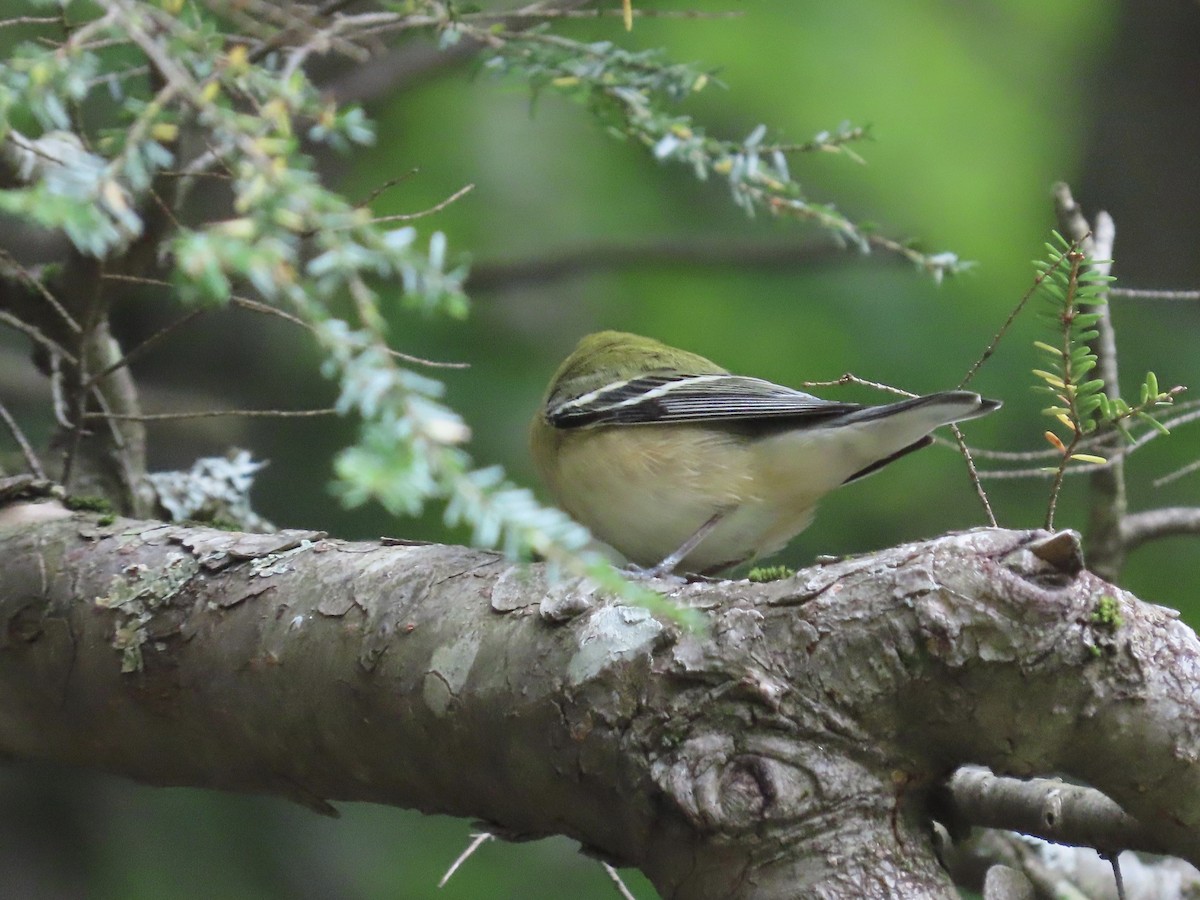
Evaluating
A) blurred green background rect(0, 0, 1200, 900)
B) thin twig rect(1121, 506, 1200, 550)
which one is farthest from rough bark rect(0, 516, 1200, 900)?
blurred green background rect(0, 0, 1200, 900)

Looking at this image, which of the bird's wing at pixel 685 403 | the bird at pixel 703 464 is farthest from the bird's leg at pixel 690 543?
the bird's wing at pixel 685 403

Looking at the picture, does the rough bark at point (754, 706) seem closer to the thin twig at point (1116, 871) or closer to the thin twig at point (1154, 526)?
the thin twig at point (1116, 871)

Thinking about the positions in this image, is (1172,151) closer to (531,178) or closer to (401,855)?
(531,178)

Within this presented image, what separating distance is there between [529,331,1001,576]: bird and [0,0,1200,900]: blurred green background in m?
1.04

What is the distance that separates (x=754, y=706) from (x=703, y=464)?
123cm

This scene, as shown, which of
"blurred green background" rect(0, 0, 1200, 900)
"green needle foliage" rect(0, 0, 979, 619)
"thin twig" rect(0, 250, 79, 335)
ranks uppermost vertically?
"green needle foliage" rect(0, 0, 979, 619)

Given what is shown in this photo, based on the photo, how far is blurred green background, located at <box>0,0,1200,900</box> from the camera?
3883 mm

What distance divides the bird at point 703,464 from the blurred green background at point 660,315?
1038 millimetres

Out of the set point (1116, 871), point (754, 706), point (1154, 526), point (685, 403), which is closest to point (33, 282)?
point (685, 403)

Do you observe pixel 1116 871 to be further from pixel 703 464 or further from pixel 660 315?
pixel 660 315

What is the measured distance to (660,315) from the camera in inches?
179

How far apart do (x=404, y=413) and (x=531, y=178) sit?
391 centimetres

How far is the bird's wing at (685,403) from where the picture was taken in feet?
8.80

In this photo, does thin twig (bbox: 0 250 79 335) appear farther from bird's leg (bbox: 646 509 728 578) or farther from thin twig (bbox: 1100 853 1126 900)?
thin twig (bbox: 1100 853 1126 900)
